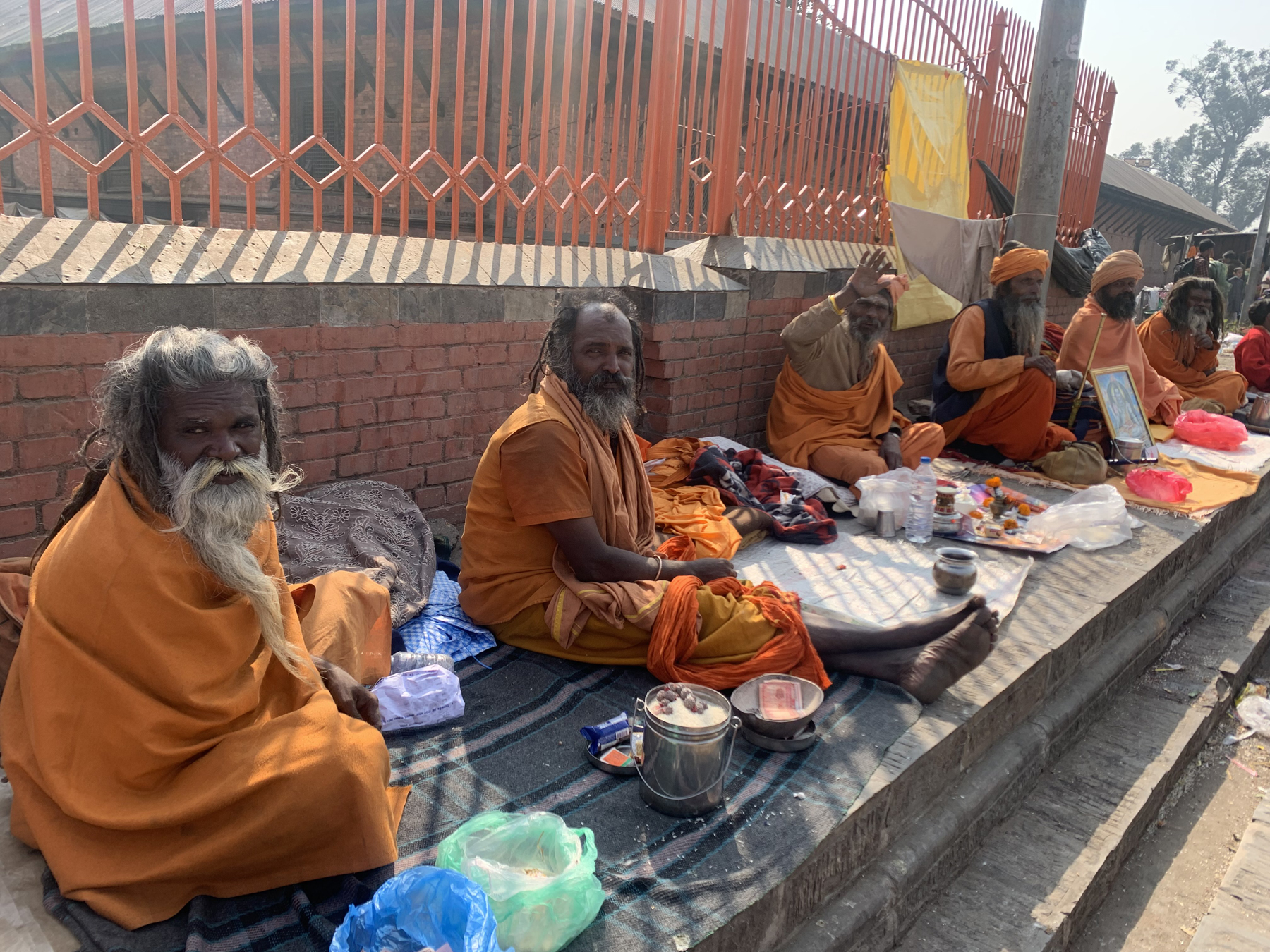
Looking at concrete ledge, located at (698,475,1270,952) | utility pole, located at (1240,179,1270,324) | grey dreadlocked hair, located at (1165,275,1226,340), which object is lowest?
concrete ledge, located at (698,475,1270,952)

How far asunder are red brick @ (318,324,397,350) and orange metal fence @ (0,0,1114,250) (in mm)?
493

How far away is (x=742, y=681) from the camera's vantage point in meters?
3.13

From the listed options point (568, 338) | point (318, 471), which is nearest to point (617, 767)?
point (568, 338)

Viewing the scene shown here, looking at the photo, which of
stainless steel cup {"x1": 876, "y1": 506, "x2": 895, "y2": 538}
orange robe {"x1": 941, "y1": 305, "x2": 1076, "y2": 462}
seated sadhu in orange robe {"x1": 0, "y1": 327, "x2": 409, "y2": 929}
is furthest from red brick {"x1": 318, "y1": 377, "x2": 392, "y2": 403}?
Answer: orange robe {"x1": 941, "y1": 305, "x2": 1076, "y2": 462}

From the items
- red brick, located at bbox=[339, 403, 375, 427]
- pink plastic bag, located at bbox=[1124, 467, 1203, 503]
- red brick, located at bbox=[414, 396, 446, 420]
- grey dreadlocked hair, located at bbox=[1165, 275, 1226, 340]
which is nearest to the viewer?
red brick, located at bbox=[339, 403, 375, 427]

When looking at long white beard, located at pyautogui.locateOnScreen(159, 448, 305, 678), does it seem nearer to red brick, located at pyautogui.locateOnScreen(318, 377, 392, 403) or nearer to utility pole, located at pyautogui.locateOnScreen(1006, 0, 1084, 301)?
red brick, located at pyautogui.locateOnScreen(318, 377, 392, 403)

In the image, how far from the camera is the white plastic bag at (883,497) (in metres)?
5.11

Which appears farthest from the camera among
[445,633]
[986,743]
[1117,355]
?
[1117,355]

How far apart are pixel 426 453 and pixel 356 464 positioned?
383 millimetres

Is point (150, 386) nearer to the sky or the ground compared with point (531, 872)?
nearer to the sky

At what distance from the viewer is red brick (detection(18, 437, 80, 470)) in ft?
10.00

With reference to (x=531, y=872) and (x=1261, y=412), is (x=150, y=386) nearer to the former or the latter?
(x=531, y=872)

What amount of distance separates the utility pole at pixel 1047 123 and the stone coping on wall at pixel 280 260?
11.4ft

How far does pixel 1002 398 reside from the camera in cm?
663
